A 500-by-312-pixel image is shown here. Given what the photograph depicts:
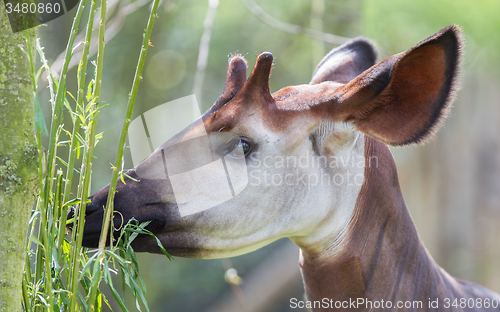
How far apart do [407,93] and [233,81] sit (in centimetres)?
58

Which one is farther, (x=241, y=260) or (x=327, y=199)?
(x=241, y=260)

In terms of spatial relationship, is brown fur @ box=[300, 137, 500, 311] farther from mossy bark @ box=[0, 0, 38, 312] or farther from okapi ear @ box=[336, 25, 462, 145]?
mossy bark @ box=[0, 0, 38, 312]

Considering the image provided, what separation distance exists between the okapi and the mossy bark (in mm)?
338

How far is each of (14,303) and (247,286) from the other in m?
5.20

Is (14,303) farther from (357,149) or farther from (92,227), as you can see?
(357,149)

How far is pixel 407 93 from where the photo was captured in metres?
1.38

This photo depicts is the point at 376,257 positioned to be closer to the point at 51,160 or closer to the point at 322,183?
the point at 322,183

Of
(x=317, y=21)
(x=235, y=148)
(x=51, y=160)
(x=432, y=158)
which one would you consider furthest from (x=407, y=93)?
(x=432, y=158)

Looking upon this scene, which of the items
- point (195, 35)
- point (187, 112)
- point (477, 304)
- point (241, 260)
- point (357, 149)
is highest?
point (195, 35)

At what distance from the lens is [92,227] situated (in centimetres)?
119

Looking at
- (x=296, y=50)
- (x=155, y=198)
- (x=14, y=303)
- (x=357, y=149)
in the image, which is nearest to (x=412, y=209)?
(x=296, y=50)

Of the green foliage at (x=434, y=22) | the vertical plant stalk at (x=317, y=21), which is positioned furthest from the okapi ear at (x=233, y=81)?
the green foliage at (x=434, y=22)

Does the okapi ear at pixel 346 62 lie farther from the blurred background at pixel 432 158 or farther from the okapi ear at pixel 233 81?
the blurred background at pixel 432 158

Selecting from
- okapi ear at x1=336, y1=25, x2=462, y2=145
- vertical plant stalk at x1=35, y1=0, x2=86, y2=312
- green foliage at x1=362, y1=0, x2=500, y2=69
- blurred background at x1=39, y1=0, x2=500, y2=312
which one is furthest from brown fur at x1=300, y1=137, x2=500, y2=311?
green foliage at x1=362, y1=0, x2=500, y2=69
